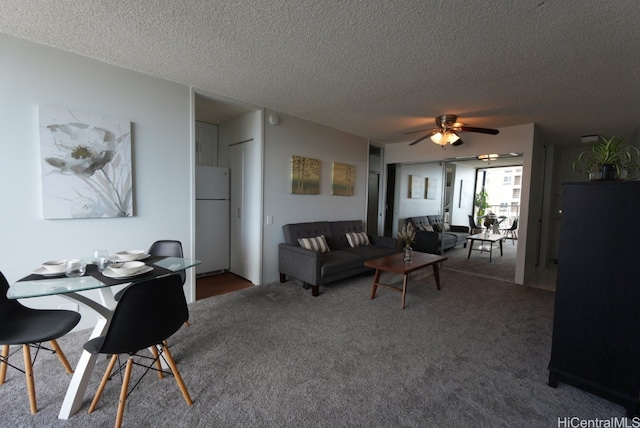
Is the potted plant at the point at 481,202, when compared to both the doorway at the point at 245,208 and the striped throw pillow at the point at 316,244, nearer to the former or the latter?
the striped throw pillow at the point at 316,244

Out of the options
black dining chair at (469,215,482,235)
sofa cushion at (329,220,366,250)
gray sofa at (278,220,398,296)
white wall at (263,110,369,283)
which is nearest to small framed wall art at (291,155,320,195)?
white wall at (263,110,369,283)

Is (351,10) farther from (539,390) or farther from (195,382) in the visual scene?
(539,390)

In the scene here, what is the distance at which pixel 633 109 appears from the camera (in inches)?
135

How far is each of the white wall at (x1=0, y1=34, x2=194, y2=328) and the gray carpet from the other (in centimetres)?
87

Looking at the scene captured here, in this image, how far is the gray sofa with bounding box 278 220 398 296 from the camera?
3.63 m

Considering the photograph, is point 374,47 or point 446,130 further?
point 446,130

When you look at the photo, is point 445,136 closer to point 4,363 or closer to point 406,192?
point 406,192

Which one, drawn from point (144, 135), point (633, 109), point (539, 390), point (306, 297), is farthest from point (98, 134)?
point (633, 109)

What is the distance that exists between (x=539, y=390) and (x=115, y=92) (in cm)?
437

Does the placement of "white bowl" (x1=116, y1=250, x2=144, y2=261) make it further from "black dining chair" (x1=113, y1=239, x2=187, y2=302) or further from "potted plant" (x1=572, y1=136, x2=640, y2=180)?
"potted plant" (x1=572, y1=136, x2=640, y2=180)

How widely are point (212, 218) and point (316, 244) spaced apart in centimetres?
169

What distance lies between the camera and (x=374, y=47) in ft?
7.29

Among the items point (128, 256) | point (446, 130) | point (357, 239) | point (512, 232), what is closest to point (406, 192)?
point (357, 239)

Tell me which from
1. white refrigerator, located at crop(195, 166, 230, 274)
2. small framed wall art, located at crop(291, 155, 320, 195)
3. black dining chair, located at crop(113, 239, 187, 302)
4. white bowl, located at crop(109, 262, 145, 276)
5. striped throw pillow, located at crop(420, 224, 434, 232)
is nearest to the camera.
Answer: white bowl, located at crop(109, 262, 145, 276)
